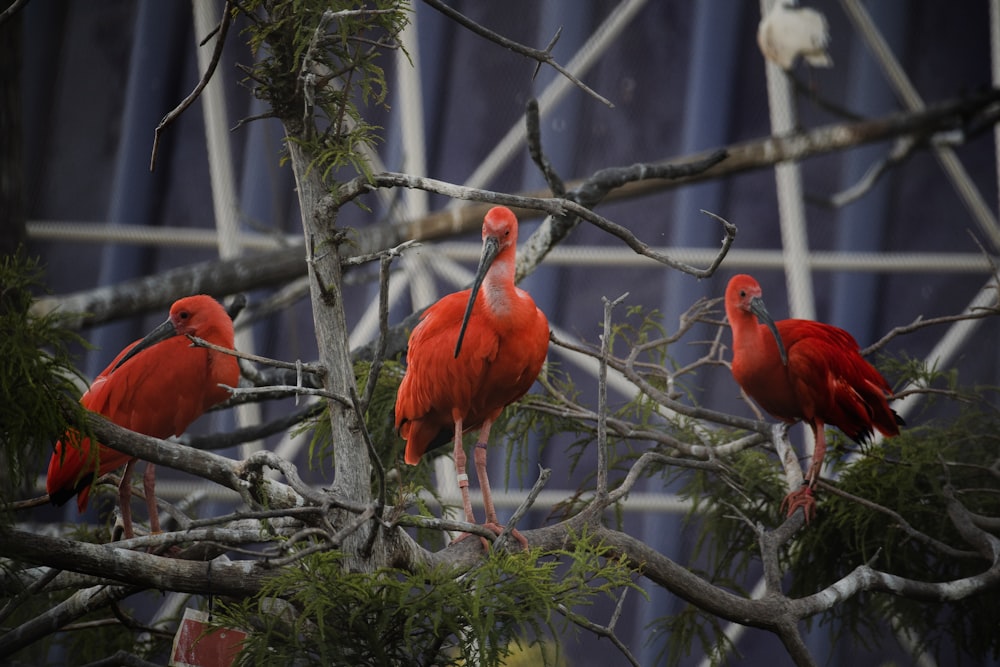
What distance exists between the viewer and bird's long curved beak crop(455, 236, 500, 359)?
1.70 meters

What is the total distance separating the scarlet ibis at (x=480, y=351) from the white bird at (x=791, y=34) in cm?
177

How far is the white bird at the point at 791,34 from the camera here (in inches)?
126

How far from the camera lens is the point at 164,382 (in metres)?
1.99

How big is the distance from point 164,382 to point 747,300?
125 cm

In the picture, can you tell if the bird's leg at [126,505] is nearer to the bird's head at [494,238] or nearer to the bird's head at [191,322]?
the bird's head at [191,322]

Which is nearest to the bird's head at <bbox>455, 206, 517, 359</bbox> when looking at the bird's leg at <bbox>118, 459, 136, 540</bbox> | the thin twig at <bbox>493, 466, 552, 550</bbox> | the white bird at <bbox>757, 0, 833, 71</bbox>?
the thin twig at <bbox>493, 466, 552, 550</bbox>

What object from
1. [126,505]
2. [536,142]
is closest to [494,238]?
[536,142]

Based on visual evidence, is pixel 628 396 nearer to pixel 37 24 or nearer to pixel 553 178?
pixel 553 178

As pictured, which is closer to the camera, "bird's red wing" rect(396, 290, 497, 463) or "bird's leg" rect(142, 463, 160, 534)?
"bird's red wing" rect(396, 290, 497, 463)

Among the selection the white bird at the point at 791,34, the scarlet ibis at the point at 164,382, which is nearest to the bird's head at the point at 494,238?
the scarlet ibis at the point at 164,382

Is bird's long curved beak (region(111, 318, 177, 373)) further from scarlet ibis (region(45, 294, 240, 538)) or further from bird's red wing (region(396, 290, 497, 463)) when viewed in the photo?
bird's red wing (region(396, 290, 497, 463))

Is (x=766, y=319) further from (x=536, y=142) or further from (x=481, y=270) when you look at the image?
(x=481, y=270)

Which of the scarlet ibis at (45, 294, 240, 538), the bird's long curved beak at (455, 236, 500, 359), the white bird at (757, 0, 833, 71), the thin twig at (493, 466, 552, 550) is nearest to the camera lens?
the thin twig at (493, 466, 552, 550)

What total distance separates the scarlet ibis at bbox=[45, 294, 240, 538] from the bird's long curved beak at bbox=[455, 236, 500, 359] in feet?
1.88
